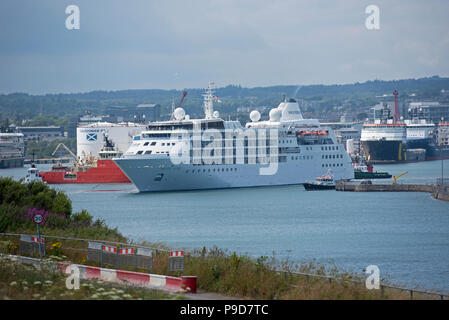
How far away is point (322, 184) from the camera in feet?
194

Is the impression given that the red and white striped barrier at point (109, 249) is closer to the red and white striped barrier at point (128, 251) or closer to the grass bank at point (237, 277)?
the red and white striped barrier at point (128, 251)

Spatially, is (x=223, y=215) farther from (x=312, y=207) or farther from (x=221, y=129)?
(x=221, y=129)

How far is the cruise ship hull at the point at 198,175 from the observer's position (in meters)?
54.3

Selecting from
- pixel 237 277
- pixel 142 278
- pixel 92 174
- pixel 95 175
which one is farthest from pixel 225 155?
pixel 142 278

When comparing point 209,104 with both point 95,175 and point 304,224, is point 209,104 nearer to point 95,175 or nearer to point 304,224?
point 95,175

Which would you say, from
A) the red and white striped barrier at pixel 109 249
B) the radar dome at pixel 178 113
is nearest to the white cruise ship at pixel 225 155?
the radar dome at pixel 178 113

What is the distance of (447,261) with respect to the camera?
86.3 ft

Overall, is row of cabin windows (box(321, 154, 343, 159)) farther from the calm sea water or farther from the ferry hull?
the ferry hull

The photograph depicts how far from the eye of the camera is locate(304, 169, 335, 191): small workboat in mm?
58681

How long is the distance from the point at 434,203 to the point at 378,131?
75625 mm

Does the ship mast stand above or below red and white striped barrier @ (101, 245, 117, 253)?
above

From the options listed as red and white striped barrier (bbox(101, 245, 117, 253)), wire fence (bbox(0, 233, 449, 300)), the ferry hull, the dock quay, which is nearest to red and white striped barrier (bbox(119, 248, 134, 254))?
wire fence (bbox(0, 233, 449, 300))

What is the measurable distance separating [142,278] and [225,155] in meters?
43.5

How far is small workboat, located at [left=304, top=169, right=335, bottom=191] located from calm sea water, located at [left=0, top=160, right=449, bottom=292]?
1.30 m
